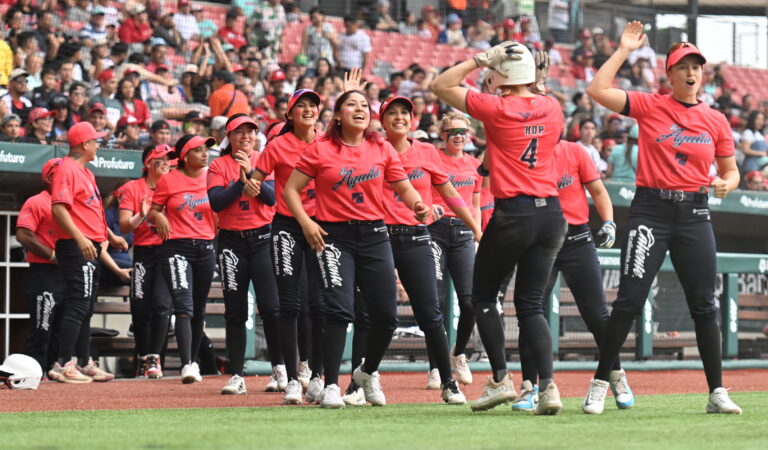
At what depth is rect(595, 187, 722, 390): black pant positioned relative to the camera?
602 centimetres

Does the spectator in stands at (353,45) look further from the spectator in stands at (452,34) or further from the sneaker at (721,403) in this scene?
the sneaker at (721,403)

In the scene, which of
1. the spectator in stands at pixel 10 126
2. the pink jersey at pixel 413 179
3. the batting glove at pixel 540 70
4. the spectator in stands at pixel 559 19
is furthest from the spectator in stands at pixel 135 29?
the batting glove at pixel 540 70

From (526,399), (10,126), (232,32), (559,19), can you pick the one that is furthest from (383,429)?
(559,19)

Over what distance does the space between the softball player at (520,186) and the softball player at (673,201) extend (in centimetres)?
41

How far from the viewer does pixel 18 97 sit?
1262cm

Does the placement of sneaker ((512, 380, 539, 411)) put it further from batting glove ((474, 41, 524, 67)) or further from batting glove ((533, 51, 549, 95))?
batting glove ((474, 41, 524, 67))

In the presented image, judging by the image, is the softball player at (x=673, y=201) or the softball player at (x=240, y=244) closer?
the softball player at (x=673, y=201)

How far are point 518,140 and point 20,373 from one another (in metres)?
4.70

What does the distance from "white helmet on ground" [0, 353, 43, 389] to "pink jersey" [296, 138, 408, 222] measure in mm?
3319

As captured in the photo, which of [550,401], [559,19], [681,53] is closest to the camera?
[550,401]

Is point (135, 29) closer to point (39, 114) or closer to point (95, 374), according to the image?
point (39, 114)

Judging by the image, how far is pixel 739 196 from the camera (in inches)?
612

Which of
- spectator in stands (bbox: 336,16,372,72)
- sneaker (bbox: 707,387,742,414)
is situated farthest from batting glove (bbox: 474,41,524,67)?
spectator in stands (bbox: 336,16,372,72)

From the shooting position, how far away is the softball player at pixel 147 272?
32.6 ft
